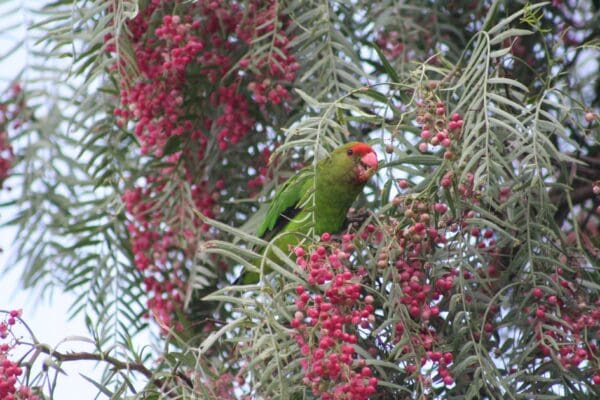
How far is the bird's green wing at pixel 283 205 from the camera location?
242cm

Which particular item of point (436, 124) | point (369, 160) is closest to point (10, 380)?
point (436, 124)

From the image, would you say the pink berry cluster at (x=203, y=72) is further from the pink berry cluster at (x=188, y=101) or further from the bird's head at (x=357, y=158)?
the bird's head at (x=357, y=158)

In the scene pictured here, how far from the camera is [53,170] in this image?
2.98m

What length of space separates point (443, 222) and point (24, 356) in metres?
0.92

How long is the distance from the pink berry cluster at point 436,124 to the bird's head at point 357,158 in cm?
64

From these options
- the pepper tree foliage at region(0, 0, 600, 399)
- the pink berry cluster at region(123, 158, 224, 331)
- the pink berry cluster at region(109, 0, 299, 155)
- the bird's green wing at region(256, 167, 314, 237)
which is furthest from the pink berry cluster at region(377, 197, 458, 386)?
the pink berry cluster at region(123, 158, 224, 331)

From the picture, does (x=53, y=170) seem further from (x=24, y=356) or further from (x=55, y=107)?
(x=24, y=356)

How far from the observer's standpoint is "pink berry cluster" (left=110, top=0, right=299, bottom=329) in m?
2.40

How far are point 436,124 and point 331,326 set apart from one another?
510mm

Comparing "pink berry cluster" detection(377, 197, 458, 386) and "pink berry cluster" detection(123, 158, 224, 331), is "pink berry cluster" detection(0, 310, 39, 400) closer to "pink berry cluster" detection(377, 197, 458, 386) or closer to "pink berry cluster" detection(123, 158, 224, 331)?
"pink berry cluster" detection(377, 197, 458, 386)

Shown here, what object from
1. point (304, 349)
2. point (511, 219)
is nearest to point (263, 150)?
point (511, 219)

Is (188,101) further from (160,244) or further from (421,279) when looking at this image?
(421,279)

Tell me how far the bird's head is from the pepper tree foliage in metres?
0.09

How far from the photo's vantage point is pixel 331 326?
1.57 m
